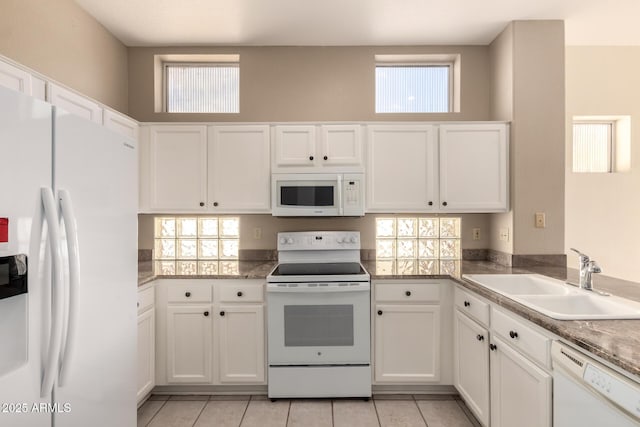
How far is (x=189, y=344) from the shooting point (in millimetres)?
2363

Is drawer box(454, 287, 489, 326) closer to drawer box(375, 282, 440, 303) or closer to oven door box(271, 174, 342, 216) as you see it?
drawer box(375, 282, 440, 303)

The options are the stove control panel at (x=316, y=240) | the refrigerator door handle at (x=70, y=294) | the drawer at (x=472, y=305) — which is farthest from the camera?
the stove control panel at (x=316, y=240)

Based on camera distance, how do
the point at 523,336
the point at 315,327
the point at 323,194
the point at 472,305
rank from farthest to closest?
the point at 323,194 → the point at 315,327 → the point at 472,305 → the point at 523,336

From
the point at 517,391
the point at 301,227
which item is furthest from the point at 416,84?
the point at 517,391

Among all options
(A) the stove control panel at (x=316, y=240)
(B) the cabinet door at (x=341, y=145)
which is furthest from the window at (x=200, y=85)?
(A) the stove control panel at (x=316, y=240)

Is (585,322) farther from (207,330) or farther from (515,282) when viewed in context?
(207,330)

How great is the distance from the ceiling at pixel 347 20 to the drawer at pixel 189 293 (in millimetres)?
1981

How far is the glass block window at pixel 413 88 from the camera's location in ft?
9.98

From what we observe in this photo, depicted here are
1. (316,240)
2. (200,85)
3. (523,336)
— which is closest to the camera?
(523,336)

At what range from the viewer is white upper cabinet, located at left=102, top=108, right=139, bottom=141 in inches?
87.7

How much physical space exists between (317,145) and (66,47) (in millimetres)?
1832

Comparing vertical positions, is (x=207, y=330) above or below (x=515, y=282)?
below

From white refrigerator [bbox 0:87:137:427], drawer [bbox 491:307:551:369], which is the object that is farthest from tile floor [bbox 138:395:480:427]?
white refrigerator [bbox 0:87:137:427]

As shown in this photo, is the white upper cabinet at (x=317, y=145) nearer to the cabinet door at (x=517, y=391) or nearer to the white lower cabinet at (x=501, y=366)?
the white lower cabinet at (x=501, y=366)
